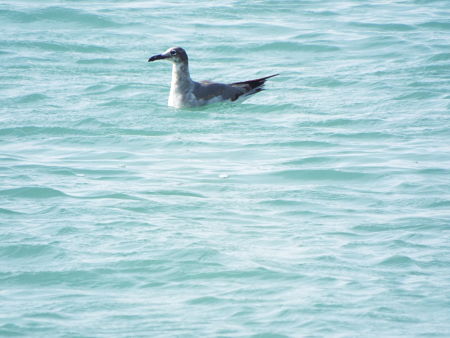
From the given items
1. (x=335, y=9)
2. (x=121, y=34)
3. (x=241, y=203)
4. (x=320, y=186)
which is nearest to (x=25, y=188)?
(x=241, y=203)

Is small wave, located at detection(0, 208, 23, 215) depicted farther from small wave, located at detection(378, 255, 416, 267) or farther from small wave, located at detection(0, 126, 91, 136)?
small wave, located at detection(378, 255, 416, 267)

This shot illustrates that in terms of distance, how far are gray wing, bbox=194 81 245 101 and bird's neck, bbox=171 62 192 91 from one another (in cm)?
14

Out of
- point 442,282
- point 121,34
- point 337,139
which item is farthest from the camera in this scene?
point 121,34

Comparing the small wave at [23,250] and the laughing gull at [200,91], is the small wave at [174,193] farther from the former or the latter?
the laughing gull at [200,91]

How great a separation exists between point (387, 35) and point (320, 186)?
7.98 meters

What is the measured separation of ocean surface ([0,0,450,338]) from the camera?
7465 mm

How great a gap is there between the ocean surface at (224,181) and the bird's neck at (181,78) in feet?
1.27

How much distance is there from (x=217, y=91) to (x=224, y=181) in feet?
11.8

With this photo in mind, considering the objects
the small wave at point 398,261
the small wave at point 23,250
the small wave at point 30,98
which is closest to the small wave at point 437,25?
the small wave at point 30,98

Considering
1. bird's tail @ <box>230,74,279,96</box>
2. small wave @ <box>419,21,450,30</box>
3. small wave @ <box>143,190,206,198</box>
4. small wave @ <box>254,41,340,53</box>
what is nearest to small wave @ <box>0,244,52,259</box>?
small wave @ <box>143,190,206,198</box>

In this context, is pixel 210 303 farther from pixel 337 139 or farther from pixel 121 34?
pixel 121 34

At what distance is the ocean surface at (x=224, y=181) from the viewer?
24.5 ft

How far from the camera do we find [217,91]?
45.2 feet

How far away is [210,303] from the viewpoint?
7.50m
